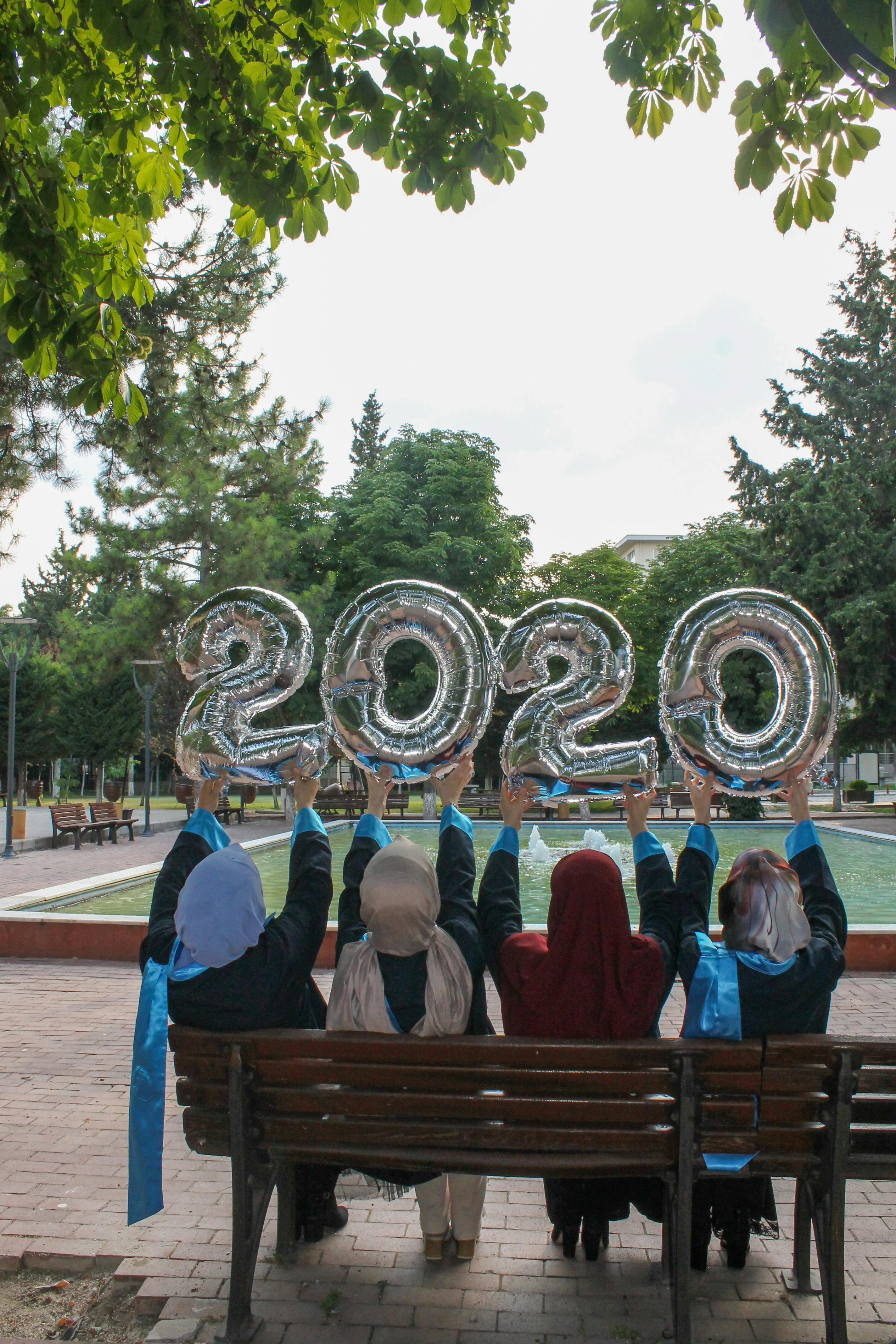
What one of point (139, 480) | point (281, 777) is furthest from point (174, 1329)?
point (139, 480)

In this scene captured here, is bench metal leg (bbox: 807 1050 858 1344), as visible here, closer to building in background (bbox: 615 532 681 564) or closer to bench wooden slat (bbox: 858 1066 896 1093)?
bench wooden slat (bbox: 858 1066 896 1093)

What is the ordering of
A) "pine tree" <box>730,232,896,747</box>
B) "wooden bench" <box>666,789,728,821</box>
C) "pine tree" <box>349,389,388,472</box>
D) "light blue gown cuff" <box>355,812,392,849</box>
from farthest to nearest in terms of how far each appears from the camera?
"pine tree" <box>349,389,388,472</box>
"pine tree" <box>730,232,896,747</box>
"wooden bench" <box>666,789,728,821</box>
"light blue gown cuff" <box>355,812,392,849</box>

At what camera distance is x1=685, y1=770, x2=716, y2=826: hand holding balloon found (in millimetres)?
3377

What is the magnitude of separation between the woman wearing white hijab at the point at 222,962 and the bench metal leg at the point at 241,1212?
7.5 inches

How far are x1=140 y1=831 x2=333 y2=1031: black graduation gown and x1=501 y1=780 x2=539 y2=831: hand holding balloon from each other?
0.68 meters

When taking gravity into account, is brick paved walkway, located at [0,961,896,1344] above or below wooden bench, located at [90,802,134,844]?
below

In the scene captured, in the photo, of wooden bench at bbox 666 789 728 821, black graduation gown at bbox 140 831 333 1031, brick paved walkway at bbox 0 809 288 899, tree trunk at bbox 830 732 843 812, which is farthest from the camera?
tree trunk at bbox 830 732 843 812

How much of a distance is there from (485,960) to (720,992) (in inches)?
30.1

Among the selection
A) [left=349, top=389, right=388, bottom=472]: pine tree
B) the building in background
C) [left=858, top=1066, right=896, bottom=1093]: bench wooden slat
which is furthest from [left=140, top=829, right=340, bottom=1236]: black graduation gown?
the building in background

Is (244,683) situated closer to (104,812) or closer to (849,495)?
(104,812)

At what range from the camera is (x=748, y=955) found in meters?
2.88

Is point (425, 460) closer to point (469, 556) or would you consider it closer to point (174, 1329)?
point (469, 556)

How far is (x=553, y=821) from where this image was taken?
77.6 feet

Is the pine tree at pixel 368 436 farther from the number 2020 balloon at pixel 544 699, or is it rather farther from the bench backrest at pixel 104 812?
the number 2020 balloon at pixel 544 699
